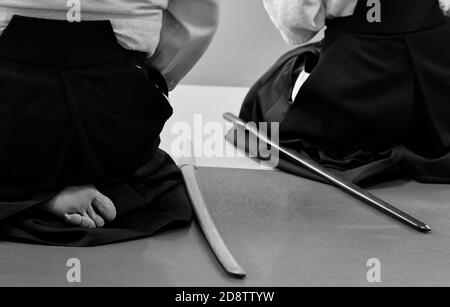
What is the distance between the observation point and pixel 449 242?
1.61 metres

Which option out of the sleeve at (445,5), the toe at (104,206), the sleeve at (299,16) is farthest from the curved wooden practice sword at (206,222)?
the sleeve at (445,5)

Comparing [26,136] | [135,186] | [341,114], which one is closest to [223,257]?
[135,186]

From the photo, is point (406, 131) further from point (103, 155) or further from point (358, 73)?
point (103, 155)

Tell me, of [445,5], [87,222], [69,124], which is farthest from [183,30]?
[445,5]

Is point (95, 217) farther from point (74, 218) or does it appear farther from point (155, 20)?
point (155, 20)

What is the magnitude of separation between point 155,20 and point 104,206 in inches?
14.6

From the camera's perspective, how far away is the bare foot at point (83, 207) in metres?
1.50

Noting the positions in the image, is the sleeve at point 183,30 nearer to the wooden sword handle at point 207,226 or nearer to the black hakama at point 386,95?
the wooden sword handle at point 207,226

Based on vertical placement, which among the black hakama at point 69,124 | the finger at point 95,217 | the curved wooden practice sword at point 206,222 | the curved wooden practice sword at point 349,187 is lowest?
the curved wooden practice sword at point 349,187

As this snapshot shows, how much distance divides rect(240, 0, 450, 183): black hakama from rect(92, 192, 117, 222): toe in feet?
1.88

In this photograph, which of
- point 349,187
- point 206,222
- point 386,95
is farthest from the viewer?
point 386,95

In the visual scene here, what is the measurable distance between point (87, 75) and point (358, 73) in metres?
0.72

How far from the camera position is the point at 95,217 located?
4.97ft

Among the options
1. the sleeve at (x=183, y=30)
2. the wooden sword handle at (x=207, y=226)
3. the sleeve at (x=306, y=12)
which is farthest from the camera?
the sleeve at (x=306, y=12)
